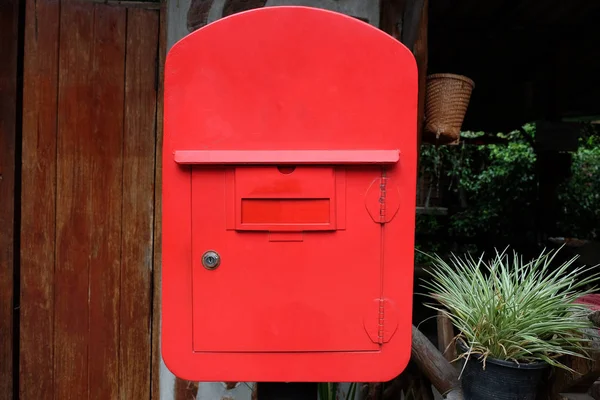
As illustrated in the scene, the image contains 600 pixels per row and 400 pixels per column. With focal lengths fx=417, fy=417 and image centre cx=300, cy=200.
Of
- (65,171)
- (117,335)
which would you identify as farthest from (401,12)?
(117,335)

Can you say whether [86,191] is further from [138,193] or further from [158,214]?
[158,214]

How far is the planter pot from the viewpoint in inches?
51.5

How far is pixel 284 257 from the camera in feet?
3.82

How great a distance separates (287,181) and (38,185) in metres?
1.56

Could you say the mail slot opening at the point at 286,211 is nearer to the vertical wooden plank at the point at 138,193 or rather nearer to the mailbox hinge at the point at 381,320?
the mailbox hinge at the point at 381,320

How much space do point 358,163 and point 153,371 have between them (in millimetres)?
1659

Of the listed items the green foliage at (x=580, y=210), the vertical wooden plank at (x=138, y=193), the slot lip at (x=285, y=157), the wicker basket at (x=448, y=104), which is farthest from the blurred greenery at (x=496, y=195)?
the slot lip at (x=285, y=157)

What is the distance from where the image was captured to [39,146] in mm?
2062

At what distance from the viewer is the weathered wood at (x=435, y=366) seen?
5.32 feet

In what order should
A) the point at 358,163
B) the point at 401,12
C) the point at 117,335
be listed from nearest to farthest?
the point at 358,163
the point at 401,12
the point at 117,335

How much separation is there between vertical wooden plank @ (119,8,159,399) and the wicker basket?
1356 millimetres

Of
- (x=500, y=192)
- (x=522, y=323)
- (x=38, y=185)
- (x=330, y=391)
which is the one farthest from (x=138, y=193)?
(x=500, y=192)

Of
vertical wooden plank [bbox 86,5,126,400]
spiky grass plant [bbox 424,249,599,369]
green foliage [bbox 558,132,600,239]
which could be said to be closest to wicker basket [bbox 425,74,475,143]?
spiky grass plant [bbox 424,249,599,369]

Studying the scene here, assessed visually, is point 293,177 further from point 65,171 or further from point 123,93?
point 65,171
